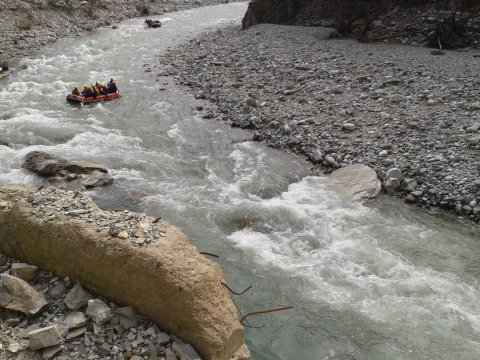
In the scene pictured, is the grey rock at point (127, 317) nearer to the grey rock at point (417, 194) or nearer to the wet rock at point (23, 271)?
the wet rock at point (23, 271)

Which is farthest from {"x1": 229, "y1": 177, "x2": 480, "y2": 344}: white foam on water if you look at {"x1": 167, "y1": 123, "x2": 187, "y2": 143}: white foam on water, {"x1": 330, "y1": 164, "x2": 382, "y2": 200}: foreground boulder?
{"x1": 167, "y1": 123, "x2": 187, "y2": 143}: white foam on water

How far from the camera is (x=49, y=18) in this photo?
89.9ft

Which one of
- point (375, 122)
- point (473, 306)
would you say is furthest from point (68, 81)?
point (473, 306)

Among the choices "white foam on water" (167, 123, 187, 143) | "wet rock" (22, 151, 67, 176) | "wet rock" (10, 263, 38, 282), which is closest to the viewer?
"wet rock" (10, 263, 38, 282)

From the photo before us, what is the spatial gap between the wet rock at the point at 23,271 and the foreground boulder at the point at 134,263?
5.5 inches

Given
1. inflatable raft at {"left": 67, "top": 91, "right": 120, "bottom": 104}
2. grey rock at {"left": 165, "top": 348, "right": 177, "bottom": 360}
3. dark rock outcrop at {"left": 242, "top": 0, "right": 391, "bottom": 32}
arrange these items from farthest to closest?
1. dark rock outcrop at {"left": 242, "top": 0, "right": 391, "bottom": 32}
2. inflatable raft at {"left": 67, "top": 91, "right": 120, "bottom": 104}
3. grey rock at {"left": 165, "top": 348, "right": 177, "bottom": 360}

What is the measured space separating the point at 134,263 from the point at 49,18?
2737 cm

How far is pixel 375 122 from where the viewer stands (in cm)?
1240

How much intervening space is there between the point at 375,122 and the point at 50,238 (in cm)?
971

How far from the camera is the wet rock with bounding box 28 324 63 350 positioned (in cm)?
452

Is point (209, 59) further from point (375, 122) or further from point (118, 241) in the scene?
point (118, 241)

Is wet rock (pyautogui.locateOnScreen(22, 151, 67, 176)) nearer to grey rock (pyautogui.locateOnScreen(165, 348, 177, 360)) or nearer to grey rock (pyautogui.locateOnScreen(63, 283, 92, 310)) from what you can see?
grey rock (pyautogui.locateOnScreen(63, 283, 92, 310))

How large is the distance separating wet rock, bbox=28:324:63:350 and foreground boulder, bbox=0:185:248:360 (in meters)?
0.74

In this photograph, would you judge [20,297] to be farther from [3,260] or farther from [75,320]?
[3,260]
